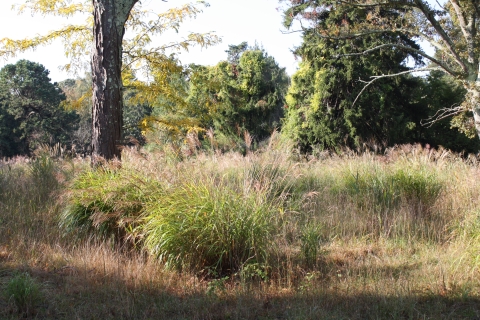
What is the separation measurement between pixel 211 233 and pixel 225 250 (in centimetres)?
28

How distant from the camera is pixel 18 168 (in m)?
10.6

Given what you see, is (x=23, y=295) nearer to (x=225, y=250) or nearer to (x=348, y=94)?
(x=225, y=250)

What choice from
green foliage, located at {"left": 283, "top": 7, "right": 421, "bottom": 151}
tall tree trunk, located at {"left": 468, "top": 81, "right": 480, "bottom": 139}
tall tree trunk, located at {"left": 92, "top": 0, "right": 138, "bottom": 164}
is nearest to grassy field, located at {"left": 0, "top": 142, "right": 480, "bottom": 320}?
tall tree trunk, located at {"left": 92, "top": 0, "right": 138, "bottom": 164}

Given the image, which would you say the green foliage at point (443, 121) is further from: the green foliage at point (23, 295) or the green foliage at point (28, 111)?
the green foliage at point (28, 111)

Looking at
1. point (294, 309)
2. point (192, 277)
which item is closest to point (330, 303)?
point (294, 309)

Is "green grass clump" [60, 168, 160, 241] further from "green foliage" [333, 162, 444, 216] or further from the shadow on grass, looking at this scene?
"green foliage" [333, 162, 444, 216]

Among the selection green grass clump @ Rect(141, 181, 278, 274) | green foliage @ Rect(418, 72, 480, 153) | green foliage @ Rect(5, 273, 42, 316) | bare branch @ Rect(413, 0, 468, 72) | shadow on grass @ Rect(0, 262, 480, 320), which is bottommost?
shadow on grass @ Rect(0, 262, 480, 320)

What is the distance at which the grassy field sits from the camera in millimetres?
4312

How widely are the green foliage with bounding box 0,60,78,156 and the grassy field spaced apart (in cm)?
2993

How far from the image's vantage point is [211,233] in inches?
197

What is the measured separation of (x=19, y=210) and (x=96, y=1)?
3.99 meters

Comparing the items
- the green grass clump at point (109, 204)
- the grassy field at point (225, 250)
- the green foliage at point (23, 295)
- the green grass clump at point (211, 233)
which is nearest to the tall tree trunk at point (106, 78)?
the grassy field at point (225, 250)

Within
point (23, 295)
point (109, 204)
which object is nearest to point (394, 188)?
point (109, 204)

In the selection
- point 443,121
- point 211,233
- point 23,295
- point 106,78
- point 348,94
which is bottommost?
point 23,295
